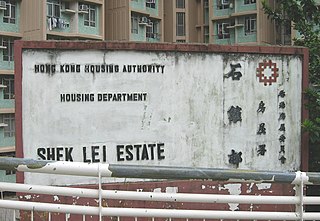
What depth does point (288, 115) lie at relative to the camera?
5.36 m

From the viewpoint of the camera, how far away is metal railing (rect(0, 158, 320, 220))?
8.50 ft

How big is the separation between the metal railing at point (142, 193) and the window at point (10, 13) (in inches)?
753

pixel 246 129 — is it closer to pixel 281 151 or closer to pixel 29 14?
pixel 281 151

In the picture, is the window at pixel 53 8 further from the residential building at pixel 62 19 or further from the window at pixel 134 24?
the window at pixel 134 24

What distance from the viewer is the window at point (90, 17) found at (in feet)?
76.2

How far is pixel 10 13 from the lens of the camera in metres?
20.6

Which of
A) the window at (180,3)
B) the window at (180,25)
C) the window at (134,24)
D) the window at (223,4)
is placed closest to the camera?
the window at (134,24)

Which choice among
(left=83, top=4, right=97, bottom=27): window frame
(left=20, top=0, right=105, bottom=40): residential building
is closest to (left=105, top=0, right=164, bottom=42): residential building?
(left=20, top=0, right=105, bottom=40): residential building

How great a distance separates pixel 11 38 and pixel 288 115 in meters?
17.7

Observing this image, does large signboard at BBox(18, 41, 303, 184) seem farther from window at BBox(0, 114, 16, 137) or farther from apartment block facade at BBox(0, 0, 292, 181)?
window at BBox(0, 114, 16, 137)

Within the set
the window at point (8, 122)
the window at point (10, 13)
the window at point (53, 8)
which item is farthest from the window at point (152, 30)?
the window at point (8, 122)

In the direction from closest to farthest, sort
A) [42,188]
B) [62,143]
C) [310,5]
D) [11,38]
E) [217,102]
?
1. [42,188]
2. [62,143]
3. [217,102]
4. [310,5]
5. [11,38]

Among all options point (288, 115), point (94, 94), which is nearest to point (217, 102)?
point (288, 115)

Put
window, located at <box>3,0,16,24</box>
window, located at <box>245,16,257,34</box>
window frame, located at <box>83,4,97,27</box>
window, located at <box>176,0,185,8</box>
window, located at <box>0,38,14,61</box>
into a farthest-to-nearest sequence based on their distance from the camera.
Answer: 1. window, located at <box>176,0,185,8</box>
2. window, located at <box>245,16,257,34</box>
3. window frame, located at <box>83,4,97,27</box>
4. window, located at <box>3,0,16,24</box>
5. window, located at <box>0,38,14,61</box>
